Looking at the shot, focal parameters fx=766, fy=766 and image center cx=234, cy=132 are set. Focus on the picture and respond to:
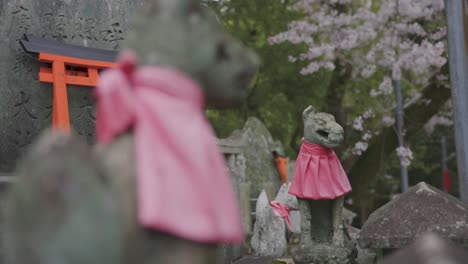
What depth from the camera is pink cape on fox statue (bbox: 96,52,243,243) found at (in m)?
2.46

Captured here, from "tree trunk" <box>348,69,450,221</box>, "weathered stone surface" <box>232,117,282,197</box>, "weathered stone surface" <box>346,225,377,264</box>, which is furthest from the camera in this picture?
"tree trunk" <box>348,69,450,221</box>

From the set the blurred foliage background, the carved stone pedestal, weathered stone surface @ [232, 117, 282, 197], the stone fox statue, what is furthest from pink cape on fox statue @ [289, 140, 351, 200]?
the blurred foliage background

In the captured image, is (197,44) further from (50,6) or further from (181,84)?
(50,6)

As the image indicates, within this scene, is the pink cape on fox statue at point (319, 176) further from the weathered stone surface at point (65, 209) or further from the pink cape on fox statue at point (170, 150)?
the weathered stone surface at point (65, 209)

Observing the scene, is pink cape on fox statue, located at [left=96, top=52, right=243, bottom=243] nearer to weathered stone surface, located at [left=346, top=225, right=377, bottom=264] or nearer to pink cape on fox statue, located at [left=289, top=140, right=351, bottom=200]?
pink cape on fox statue, located at [left=289, top=140, right=351, bottom=200]

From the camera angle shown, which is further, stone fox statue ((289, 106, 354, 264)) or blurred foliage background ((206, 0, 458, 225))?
blurred foliage background ((206, 0, 458, 225))

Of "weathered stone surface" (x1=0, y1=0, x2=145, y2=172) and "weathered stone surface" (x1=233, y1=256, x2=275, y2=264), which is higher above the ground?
"weathered stone surface" (x1=0, y1=0, x2=145, y2=172)

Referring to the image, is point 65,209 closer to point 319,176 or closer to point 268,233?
point 319,176

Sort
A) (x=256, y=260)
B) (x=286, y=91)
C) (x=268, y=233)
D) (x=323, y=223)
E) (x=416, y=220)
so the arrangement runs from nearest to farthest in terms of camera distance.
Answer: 1. (x=416, y=220)
2. (x=323, y=223)
3. (x=256, y=260)
4. (x=268, y=233)
5. (x=286, y=91)

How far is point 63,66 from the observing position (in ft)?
22.9

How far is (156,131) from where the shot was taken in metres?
2.58

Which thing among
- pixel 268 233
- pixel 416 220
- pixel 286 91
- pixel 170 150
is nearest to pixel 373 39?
pixel 286 91

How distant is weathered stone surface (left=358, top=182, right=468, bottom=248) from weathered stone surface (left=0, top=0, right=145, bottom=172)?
290cm

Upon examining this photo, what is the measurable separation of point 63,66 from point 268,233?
3.74 metres
